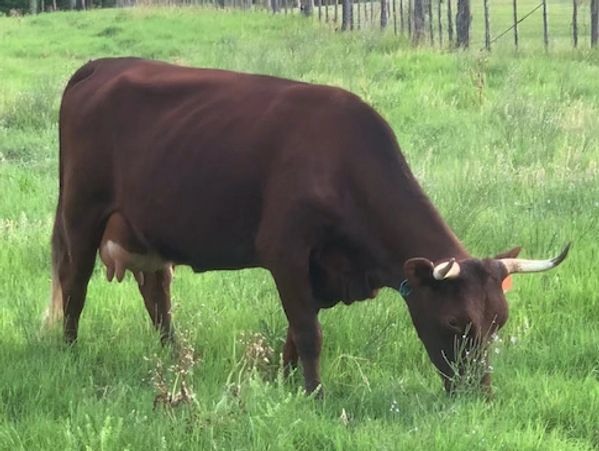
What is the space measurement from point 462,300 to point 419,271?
7.9 inches

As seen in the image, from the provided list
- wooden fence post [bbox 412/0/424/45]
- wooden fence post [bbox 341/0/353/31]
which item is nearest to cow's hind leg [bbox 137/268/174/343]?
wooden fence post [bbox 412/0/424/45]

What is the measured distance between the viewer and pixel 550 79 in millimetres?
12672

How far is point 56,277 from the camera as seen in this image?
16.5ft

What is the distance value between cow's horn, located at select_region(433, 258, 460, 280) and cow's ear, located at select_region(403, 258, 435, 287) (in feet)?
0.13

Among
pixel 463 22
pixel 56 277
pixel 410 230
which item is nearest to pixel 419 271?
pixel 410 230

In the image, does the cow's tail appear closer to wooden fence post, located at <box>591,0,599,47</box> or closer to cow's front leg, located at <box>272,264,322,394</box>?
cow's front leg, located at <box>272,264,322,394</box>

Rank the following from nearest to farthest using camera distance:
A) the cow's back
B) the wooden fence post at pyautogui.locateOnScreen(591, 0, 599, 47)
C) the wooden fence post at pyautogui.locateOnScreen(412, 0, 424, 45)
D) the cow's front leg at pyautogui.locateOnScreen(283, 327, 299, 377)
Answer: the cow's back
the cow's front leg at pyautogui.locateOnScreen(283, 327, 299, 377)
the wooden fence post at pyautogui.locateOnScreen(591, 0, 599, 47)
the wooden fence post at pyautogui.locateOnScreen(412, 0, 424, 45)

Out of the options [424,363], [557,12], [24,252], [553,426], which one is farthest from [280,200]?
[557,12]

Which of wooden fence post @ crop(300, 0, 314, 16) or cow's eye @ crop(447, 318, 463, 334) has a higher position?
wooden fence post @ crop(300, 0, 314, 16)

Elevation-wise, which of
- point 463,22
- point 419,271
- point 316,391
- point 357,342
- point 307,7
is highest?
point 307,7

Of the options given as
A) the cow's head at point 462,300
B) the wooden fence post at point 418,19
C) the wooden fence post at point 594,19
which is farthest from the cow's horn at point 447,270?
the wooden fence post at point 594,19

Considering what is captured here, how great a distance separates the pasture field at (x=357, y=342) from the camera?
355 cm

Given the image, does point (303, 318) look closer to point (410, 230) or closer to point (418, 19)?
point (410, 230)

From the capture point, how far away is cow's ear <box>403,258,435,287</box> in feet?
12.0
